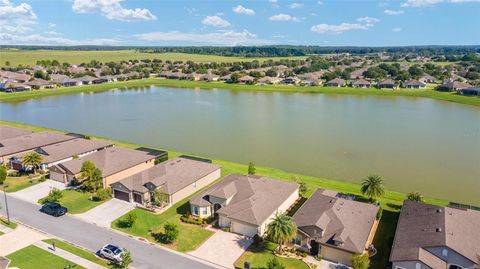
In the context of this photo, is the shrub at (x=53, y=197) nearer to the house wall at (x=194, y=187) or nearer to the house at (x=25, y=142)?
the house wall at (x=194, y=187)

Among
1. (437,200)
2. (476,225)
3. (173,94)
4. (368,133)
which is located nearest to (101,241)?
(476,225)

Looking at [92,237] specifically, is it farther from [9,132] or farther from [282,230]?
[9,132]

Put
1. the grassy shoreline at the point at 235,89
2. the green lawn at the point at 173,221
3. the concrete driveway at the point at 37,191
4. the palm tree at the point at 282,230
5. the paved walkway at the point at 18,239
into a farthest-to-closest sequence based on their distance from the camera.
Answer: the grassy shoreline at the point at 235,89, the concrete driveway at the point at 37,191, the green lawn at the point at 173,221, the paved walkway at the point at 18,239, the palm tree at the point at 282,230

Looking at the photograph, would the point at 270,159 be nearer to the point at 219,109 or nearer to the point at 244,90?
the point at 219,109

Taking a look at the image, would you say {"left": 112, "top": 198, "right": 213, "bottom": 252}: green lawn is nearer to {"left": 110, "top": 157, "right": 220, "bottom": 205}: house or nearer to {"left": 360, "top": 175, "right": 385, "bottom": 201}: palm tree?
{"left": 110, "top": 157, "right": 220, "bottom": 205}: house

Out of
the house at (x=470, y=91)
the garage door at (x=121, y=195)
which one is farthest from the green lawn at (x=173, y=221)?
the house at (x=470, y=91)

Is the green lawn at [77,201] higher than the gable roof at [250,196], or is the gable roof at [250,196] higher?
the gable roof at [250,196]

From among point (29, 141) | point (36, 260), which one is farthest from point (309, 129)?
point (36, 260)
